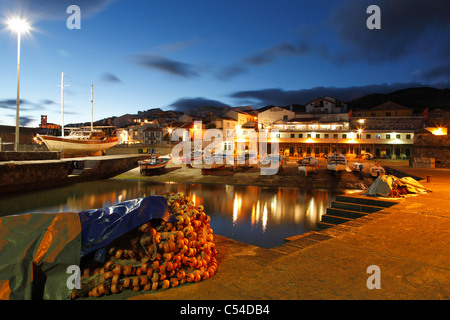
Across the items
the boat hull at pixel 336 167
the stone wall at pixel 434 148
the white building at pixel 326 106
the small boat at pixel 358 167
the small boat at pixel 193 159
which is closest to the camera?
the stone wall at pixel 434 148

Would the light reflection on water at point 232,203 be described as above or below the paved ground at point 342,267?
below

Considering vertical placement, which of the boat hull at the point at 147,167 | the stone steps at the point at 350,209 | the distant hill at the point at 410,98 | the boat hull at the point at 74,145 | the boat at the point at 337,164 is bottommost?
the stone steps at the point at 350,209

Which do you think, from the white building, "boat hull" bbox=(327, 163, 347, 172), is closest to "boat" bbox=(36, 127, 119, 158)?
"boat hull" bbox=(327, 163, 347, 172)

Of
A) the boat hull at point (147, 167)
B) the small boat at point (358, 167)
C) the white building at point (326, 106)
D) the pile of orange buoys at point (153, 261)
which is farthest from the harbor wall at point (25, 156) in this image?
the white building at point (326, 106)

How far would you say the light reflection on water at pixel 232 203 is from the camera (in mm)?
12109

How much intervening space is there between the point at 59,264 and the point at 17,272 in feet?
1.51

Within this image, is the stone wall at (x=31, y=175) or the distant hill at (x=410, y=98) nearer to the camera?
the stone wall at (x=31, y=175)

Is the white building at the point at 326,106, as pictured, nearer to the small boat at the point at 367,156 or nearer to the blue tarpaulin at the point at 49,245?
the small boat at the point at 367,156

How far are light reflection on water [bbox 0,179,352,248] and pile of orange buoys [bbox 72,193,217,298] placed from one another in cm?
592

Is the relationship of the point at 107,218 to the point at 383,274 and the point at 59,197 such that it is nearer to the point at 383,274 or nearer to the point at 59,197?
the point at 383,274

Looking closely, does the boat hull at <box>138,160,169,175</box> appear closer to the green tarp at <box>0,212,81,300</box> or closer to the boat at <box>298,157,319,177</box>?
the boat at <box>298,157,319,177</box>

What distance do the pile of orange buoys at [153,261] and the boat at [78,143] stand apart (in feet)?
114

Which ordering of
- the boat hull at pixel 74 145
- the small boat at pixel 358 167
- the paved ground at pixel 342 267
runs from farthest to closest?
the boat hull at pixel 74 145 < the small boat at pixel 358 167 < the paved ground at pixel 342 267
